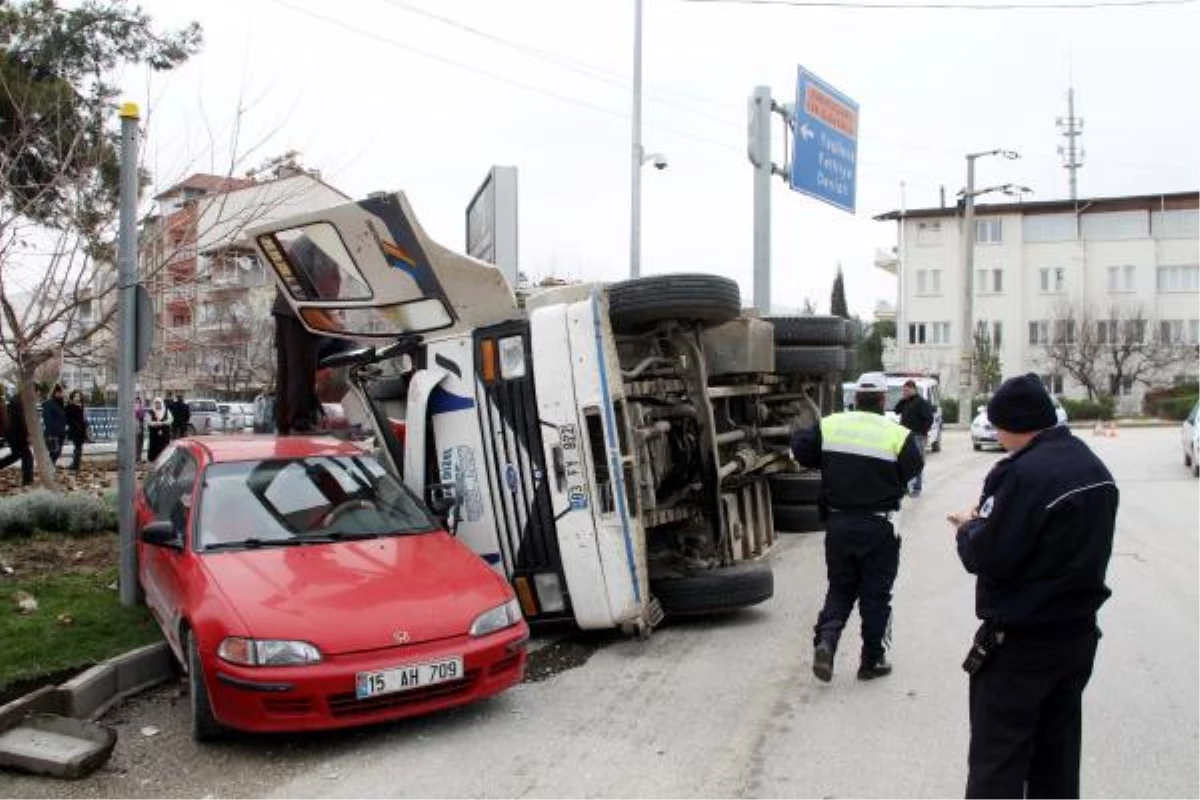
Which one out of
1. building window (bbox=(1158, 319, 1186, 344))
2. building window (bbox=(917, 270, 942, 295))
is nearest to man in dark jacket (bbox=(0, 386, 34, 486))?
building window (bbox=(917, 270, 942, 295))

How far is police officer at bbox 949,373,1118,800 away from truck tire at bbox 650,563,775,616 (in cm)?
355

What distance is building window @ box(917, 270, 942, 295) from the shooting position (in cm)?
5878

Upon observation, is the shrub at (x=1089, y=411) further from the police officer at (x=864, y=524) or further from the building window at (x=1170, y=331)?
the police officer at (x=864, y=524)

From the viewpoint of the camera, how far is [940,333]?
194 ft

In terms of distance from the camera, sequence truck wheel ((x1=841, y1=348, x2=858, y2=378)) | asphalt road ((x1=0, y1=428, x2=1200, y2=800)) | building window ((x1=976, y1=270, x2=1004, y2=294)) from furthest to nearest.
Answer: building window ((x1=976, y1=270, x2=1004, y2=294)), truck wheel ((x1=841, y1=348, x2=858, y2=378)), asphalt road ((x1=0, y1=428, x2=1200, y2=800))

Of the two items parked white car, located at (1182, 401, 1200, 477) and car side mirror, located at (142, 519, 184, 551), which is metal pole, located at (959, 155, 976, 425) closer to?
parked white car, located at (1182, 401, 1200, 477)

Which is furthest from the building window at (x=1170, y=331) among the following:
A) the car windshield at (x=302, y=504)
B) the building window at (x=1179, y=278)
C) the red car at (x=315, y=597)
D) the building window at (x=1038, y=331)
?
the red car at (x=315, y=597)

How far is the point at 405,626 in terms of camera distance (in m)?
4.93

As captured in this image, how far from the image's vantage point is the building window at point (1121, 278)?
5725cm

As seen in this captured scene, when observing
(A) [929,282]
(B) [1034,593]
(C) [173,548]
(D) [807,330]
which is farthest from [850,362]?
(A) [929,282]

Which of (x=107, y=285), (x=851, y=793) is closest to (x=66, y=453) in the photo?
(x=107, y=285)

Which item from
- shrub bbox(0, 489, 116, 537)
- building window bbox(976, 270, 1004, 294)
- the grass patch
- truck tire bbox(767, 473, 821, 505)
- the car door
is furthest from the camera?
building window bbox(976, 270, 1004, 294)

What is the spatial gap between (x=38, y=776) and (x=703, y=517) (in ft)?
14.5

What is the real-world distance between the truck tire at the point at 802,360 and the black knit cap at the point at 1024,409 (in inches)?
248
